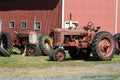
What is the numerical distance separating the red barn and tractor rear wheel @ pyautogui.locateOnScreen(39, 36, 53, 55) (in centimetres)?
916

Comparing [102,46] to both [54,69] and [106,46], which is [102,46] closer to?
[106,46]

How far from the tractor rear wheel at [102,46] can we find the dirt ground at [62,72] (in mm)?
2337

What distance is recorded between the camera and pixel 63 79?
45.1ft

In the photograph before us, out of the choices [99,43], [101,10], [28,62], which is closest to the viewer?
[28,62]

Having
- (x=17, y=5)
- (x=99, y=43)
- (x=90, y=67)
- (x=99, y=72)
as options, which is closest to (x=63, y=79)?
(x=99, y=72)

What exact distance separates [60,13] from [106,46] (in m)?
14.2

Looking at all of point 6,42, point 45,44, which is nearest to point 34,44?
point 45,44

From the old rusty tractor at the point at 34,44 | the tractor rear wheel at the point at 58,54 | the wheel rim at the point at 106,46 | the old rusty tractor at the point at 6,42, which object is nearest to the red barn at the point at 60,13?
the old rusty tractor at the point at 34,44

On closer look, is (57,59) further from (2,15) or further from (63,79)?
(2,15)

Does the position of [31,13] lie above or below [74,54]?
above

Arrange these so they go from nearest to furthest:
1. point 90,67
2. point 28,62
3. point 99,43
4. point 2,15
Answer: point 90,67
point 28,62
point 99,43
point 2,15

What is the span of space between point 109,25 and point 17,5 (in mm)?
8616

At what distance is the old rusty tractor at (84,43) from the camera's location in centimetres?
2094

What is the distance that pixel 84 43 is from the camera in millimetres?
21422
